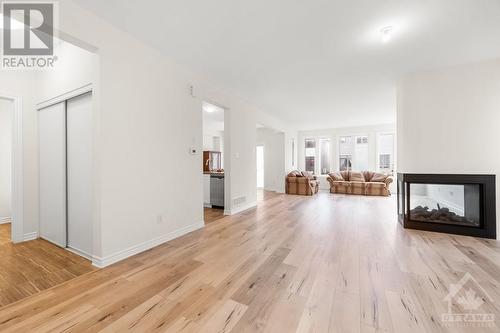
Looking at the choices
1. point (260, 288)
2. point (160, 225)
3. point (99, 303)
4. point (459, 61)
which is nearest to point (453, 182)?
point (459, 61)

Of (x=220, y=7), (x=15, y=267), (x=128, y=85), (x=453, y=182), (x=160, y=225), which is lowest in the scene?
(x=15, y=267)

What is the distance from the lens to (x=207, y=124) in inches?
333

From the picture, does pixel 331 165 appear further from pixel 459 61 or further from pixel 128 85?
pixel 128 85

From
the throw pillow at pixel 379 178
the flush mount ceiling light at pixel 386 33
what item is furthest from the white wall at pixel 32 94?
the throw pillow at pixel 379 178

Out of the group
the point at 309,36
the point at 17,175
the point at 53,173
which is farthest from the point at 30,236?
the point at 309,36

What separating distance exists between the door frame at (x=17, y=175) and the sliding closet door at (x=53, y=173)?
212 mm

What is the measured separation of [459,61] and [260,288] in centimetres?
441

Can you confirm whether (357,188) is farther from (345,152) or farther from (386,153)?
(386,153)

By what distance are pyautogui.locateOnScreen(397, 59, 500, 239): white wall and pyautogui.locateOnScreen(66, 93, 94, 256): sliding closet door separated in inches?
193

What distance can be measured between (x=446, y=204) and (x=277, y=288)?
352cm

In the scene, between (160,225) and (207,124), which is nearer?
(160,225)

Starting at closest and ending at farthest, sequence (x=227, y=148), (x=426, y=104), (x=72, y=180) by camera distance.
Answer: (x=72, y=180), (x=426, y=104), (x=227, y=148)

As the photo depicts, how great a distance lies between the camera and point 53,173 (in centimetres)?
300

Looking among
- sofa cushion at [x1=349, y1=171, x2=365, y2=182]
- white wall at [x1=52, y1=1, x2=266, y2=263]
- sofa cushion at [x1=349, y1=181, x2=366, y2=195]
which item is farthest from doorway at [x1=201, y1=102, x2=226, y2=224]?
sofa cushion at [x1=349, y1=171, x2=365, y2=182]
